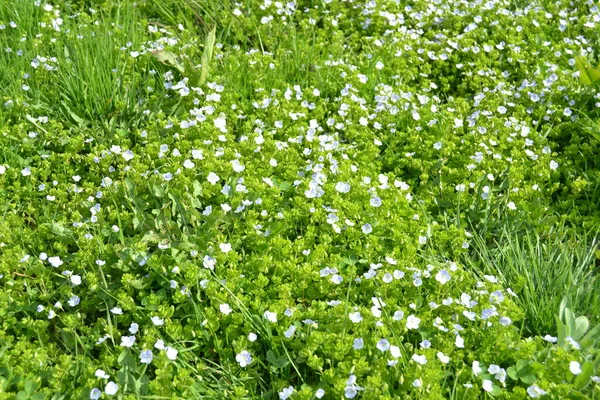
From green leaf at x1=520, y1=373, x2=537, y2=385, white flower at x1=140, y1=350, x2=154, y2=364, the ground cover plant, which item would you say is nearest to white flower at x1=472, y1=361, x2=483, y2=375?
the ground cover plant

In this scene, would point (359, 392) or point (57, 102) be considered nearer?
point (359, 392)

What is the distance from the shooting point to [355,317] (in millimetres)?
3053

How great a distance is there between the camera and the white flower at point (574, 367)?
2.82m

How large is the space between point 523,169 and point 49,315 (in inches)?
108

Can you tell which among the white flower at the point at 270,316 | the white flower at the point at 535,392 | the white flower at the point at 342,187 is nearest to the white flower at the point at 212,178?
the white flower at the point at 342,187

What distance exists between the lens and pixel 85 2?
5680 millimetres

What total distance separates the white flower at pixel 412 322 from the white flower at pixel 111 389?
4.06 feet

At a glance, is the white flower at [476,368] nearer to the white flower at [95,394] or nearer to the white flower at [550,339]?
the white flower at [550,339]

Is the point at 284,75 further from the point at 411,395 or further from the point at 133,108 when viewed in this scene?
the point at 411,395

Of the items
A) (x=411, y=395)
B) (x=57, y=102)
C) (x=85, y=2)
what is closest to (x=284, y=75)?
(x=57, y=102)

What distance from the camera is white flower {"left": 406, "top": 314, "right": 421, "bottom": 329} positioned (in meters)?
3.08

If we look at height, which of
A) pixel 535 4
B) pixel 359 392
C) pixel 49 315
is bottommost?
pixel 49 315

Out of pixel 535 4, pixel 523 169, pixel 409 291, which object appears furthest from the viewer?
pixel 535 4

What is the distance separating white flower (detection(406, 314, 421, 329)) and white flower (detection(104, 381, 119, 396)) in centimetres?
124
